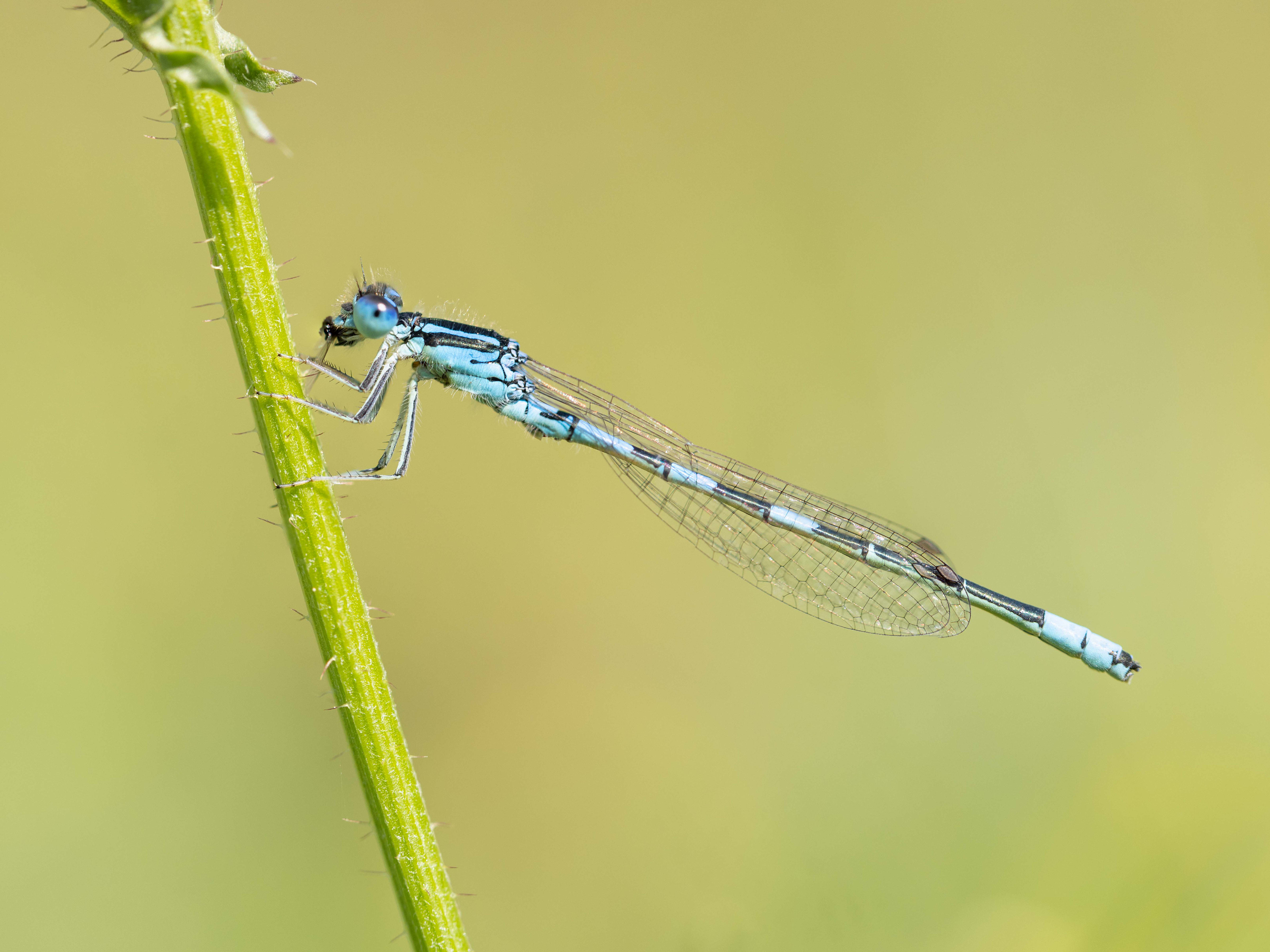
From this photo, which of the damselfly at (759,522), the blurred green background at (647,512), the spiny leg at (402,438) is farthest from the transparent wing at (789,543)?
the spiny leg at (402,438)

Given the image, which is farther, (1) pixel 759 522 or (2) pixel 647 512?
(2) pixel 647 512

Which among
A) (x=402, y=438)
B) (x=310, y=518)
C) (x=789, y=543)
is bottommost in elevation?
(x=310, y=518)

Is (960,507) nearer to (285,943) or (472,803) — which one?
(472,803)

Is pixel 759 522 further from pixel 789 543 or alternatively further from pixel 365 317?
pixel 365 317

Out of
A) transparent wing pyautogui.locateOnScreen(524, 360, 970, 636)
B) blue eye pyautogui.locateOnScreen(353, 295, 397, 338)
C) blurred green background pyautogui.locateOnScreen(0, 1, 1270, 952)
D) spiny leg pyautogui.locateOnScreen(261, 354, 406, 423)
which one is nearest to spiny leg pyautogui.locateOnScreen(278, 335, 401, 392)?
spiny leg pyautogui.locateOnScreen(261, 354, 406, 423)

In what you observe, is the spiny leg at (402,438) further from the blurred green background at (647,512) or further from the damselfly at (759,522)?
the blurred green background at (647,512)

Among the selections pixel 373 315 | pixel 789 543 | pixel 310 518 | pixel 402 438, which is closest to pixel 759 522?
pixel 789 543

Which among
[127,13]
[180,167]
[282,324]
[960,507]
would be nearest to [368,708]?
[282,324]
